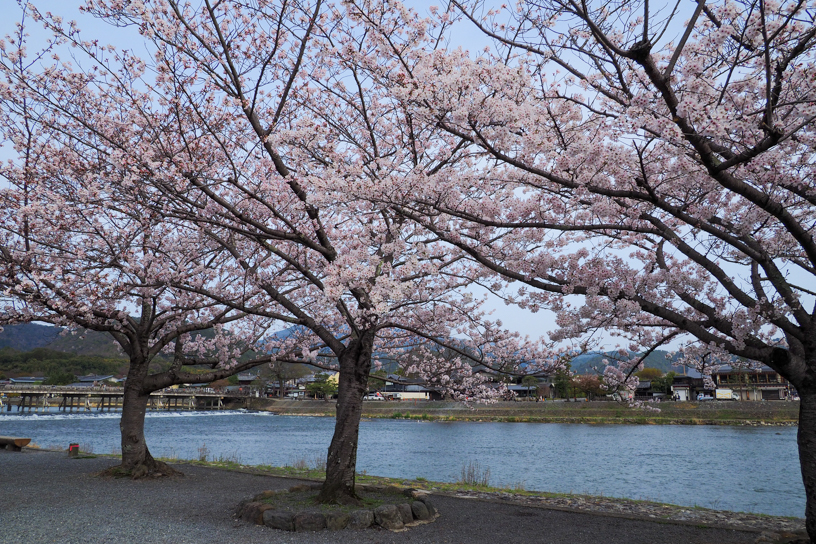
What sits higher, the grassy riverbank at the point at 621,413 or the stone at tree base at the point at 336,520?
the stone at tree base at the point at 336,520

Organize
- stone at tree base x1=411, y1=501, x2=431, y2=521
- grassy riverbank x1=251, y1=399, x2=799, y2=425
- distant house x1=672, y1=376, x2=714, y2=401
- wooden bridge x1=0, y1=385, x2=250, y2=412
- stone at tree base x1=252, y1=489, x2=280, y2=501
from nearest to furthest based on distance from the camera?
stone at tree base x1=411, y1=501, x2=431, y2=521, stone at tree base x1=252, y1=489, x2=280, y2=501, grassy riverbank x1=251, y1=399, x2=799, y2=425, distant house x1=672, y1=376, x2=714, y2=401, wooden bridge x1=0, y1=385, x2=250, y2=412

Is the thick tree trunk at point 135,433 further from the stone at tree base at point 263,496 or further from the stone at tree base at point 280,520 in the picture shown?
the stone at tree base at point 280,520

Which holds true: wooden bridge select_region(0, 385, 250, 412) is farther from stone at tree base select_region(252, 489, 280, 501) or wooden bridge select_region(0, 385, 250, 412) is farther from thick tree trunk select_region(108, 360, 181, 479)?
stone at tree base select_region(252, 489, 280, 501)

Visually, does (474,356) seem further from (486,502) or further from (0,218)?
(0,218)

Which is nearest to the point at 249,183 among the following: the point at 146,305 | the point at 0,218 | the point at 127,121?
the point at 127,121

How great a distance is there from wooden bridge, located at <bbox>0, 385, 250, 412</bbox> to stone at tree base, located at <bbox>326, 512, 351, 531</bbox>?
64.6 meters

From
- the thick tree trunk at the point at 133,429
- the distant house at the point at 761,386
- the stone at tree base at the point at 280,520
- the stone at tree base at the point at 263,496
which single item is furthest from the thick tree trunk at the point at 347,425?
the distant house at the point at 761,386

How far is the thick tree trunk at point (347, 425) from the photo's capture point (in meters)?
7.13

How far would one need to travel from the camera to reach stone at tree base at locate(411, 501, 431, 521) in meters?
6.89

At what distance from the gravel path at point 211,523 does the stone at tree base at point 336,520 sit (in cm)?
17

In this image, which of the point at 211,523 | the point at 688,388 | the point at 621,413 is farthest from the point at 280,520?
the point at 688,388

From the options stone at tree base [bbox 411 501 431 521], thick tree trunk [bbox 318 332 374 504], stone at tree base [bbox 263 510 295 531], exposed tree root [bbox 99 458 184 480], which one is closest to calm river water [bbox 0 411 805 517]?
exposed tree root [bbox 99 458 184 480]

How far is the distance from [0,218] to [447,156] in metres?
8.46

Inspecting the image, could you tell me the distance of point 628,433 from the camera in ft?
117
